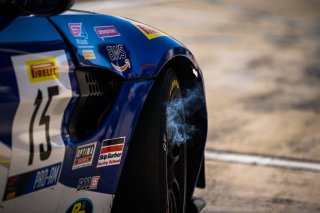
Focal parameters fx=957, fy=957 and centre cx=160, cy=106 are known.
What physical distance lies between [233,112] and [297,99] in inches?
47.5

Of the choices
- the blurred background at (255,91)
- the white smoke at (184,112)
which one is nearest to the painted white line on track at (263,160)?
the blurred background at (255,91)

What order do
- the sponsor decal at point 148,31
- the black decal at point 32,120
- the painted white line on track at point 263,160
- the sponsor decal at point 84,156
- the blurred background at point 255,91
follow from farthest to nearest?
1. the painted white line on track at point 263,160
2. the blurred background at point 255,91
3. the sponsor decal at point 148,31
4. the sponsor decal at point 84,156
5. the black decal at point 32,120

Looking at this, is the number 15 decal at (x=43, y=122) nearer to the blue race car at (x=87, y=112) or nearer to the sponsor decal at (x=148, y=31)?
the blue race car at (x=87, y=112)

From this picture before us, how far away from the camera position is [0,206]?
132 inches

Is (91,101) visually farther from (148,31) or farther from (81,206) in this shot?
Answer: (148,31)

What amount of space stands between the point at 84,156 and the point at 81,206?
22cm

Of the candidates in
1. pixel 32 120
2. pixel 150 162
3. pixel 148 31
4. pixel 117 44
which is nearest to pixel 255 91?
pixel 148 31

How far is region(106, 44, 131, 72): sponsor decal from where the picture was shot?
406 centimetres

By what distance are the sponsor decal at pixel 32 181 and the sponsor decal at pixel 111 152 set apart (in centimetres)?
35

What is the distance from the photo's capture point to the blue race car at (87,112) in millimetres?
3424

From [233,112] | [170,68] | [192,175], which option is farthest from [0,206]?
[233,112]

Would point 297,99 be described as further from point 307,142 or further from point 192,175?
point 192,175

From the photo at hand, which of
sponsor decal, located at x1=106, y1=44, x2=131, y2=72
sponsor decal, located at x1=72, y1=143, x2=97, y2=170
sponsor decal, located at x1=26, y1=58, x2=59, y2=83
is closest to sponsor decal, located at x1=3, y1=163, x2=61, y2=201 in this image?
sponsor decal, located at x1=72, y1=143, x2=97, y2=170

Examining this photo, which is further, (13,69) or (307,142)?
(307,142)
